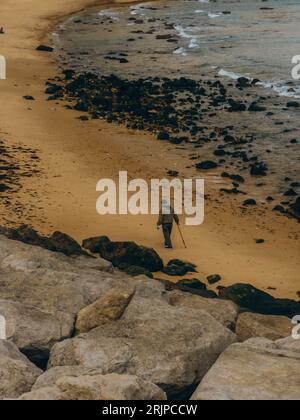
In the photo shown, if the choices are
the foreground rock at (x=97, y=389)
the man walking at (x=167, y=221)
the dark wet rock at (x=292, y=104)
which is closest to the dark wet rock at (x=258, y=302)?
the man walking at (x=167, y=221)

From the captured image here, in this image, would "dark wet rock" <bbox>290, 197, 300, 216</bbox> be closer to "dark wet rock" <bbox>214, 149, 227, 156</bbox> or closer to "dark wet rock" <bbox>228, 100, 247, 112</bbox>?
"dark wet rock" <bbox>214, 149, 227, 156</bbox>

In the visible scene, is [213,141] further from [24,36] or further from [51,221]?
[24,36]

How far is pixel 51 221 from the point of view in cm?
2894

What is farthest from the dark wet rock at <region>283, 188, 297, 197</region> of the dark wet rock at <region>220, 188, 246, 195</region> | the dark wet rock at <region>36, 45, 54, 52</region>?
the dark wet rock at <region>36, 45, 54, 52</region>

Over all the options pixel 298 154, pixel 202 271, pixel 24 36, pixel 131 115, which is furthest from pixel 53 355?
pixel 24 36

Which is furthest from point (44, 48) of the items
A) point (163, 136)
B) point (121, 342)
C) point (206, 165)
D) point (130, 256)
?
point (121, 342)

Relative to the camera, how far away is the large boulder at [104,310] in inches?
665

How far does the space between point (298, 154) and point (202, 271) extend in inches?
607

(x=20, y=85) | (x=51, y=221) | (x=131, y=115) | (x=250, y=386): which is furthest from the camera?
(x=20, y=85)

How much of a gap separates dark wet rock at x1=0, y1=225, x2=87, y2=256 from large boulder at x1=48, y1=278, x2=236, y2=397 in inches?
286

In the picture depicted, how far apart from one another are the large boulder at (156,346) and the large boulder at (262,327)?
139 centimetres

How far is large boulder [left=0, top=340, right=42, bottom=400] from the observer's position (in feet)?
45.4

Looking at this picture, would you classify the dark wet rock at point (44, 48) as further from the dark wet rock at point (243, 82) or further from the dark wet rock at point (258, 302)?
the dark wet rock at point (258, 302)

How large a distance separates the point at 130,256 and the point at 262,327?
742cm
